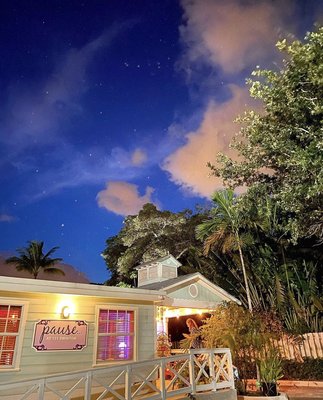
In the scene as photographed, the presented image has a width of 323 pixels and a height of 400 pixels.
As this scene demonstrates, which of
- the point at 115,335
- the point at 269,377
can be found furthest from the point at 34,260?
the point at 269,377

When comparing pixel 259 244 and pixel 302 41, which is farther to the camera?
pixel 259 244

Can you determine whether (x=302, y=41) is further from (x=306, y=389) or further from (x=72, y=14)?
(x=306, y=389)

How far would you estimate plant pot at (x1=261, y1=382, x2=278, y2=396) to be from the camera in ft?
21.9

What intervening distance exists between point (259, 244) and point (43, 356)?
10.4 metres

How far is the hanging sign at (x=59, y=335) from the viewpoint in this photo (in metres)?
6.74

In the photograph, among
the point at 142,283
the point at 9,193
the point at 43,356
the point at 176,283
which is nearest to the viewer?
the point at 43,356

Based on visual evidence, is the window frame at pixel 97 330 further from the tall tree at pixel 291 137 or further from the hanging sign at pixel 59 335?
the tall tree at pixel 291 137

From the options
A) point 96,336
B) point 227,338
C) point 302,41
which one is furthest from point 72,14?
point 227,338

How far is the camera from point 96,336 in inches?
297

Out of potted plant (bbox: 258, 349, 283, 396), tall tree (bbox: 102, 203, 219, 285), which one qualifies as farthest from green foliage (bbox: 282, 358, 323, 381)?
tall tree (bbox: 102, 203, 219, 285)

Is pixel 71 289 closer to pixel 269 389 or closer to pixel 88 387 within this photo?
pixel 88 387

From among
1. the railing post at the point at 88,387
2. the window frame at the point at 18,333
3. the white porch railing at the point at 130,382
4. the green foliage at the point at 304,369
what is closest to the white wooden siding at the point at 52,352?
the window frame at the point at 18,333

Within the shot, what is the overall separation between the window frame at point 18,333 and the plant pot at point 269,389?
5.42 meters

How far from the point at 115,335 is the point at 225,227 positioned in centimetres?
694
